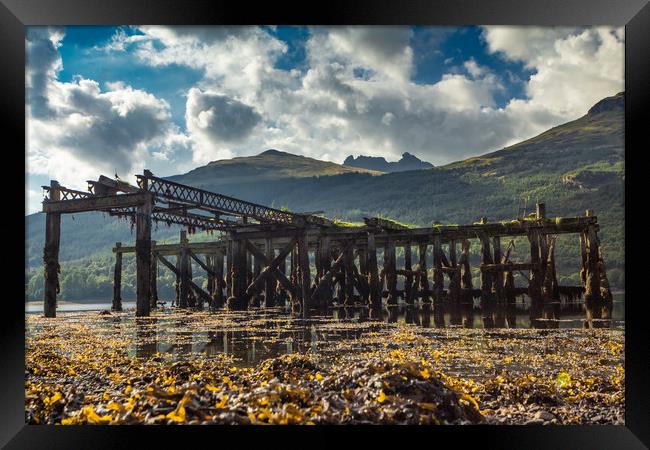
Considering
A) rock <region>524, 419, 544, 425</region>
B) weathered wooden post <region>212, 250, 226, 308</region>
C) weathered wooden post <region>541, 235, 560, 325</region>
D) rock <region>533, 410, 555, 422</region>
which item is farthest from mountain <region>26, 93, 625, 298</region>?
rock <region>524, 419, 544, 425</region>

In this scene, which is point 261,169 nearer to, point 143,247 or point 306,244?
point 306,244

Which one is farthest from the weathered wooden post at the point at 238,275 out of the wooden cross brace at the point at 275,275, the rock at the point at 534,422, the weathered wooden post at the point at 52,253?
the rock at the point at 534,422

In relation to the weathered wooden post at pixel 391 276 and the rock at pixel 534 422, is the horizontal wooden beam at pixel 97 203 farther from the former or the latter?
the rock at pixel 534 422

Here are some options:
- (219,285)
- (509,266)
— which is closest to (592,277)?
(509,266)

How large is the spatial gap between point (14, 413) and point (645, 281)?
8815 millimetres

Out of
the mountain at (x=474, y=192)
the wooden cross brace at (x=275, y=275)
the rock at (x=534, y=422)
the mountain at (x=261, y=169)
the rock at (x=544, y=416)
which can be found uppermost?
the mountain at (x=261, y=169)

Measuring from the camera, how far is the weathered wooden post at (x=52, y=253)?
80.4 ft

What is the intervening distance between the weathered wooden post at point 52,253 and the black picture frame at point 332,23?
56.9 ft

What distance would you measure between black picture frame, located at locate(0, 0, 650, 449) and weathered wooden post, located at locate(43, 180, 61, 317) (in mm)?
17343

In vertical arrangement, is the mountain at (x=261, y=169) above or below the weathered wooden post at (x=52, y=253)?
above

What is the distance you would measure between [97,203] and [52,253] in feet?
9.22

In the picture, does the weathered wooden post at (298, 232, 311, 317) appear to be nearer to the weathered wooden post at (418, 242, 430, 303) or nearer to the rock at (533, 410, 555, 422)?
the weathered wooden post at (418, 242, 430, 303)

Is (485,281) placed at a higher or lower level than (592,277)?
lower

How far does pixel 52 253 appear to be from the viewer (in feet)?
81.1
